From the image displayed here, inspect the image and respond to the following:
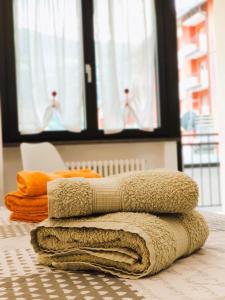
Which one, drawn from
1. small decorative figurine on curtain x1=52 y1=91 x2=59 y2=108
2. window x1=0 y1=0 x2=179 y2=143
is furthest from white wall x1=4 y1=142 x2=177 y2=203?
small decorative figurine on curtain x1=52 y1=91 x2=59 y2=108

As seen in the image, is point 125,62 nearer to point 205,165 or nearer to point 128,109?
point 128,109

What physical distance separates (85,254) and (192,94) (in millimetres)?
4285

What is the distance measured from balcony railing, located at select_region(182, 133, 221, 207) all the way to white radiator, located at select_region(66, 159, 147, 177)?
1439mm

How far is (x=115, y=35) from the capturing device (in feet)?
12.1

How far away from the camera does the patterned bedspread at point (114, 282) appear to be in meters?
0.65

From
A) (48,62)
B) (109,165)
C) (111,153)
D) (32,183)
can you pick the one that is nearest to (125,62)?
(48,62)

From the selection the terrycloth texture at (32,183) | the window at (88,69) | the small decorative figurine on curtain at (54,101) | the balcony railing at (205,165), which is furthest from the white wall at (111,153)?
the terrycloth texture at (32,183)

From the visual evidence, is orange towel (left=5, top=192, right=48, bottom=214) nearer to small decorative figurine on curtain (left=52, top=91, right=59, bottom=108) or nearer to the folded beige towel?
the folded beige towel

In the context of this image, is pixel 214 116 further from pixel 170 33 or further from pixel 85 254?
pixel 85 254

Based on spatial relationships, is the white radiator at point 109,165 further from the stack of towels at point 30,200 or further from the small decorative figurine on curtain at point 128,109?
the stack of towels at point 30,200

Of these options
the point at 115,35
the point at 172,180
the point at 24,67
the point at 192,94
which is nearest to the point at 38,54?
the point at 24,67

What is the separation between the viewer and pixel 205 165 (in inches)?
208

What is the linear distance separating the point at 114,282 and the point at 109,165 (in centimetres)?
290

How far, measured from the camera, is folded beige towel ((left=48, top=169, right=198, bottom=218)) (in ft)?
2.78
